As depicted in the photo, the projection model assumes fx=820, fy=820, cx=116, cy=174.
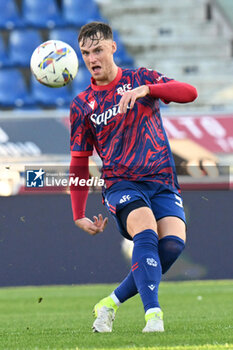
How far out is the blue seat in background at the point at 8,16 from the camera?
60.5ft

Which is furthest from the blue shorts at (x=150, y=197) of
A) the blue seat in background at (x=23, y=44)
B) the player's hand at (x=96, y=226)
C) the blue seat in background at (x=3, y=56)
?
the blue seat in background at (x=23, y=44)

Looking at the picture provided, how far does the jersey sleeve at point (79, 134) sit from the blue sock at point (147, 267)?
30.3 inches

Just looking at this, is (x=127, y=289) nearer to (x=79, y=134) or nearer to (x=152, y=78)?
(x=79, y=134)

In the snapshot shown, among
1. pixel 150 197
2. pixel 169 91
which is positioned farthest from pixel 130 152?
pixel 169 91

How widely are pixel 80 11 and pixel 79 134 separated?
47.6ft

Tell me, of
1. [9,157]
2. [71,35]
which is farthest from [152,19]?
[9,157]

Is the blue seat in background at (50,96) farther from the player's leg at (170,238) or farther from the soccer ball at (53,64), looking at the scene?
the player's leg at (170,238)

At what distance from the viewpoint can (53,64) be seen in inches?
230

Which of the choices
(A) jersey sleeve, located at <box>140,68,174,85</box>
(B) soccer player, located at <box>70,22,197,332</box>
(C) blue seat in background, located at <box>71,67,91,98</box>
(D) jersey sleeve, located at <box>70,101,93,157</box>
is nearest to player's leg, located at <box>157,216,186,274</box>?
(B) soccer player, located at <box>70,22,197,332</box>

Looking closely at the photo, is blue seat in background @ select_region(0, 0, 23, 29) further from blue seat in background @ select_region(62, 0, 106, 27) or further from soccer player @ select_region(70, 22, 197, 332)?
soccer player @ select_region(70, 22, 197, 332)

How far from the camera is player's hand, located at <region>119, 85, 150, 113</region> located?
4298 mm

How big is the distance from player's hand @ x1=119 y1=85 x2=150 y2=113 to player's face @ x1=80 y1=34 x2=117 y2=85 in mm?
349

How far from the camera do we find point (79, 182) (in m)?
4.82

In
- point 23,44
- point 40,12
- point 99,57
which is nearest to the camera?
point 99,57
